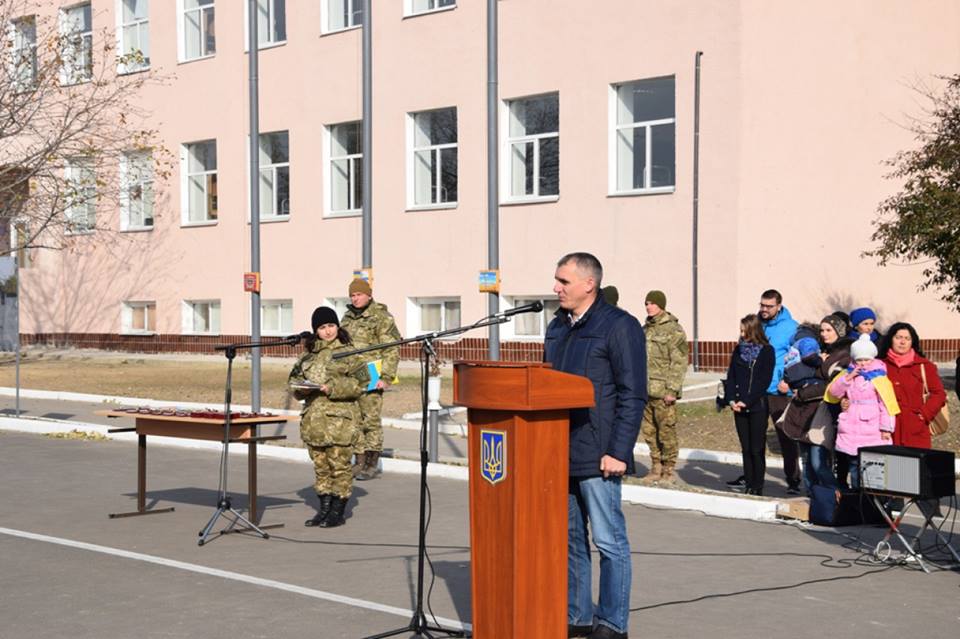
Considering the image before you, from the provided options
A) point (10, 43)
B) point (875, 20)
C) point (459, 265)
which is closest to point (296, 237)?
point (459, 265)

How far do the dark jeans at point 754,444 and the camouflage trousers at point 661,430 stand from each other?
70 centimetres

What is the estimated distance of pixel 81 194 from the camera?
32.7 metres

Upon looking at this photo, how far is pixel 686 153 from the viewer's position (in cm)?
2534

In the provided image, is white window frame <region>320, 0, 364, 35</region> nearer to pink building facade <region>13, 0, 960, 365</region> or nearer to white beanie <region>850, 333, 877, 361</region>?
pink building facade <region>13, 0, 960, 365</region>

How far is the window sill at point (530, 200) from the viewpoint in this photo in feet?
89.6

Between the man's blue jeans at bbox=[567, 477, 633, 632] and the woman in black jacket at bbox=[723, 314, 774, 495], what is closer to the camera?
the man's blue jeans at bbox=[567, 477, 633, 632]

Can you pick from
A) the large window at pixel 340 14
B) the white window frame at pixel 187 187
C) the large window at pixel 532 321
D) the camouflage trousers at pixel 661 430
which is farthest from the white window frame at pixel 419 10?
the camouflage trousers at pixel 661 430

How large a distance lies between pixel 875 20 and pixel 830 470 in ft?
55.4

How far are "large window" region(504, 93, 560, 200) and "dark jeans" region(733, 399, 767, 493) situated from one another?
1472 cm

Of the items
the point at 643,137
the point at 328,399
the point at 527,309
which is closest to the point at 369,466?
the point at 328,399

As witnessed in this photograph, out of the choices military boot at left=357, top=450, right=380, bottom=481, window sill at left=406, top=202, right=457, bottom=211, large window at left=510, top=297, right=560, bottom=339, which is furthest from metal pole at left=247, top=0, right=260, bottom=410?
window sill at left=406, top=202, right=457, bottom=211

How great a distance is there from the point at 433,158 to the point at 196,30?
354 inches

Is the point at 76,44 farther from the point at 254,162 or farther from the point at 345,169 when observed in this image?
the point at 254,162

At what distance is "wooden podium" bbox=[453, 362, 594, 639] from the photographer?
6320mm
